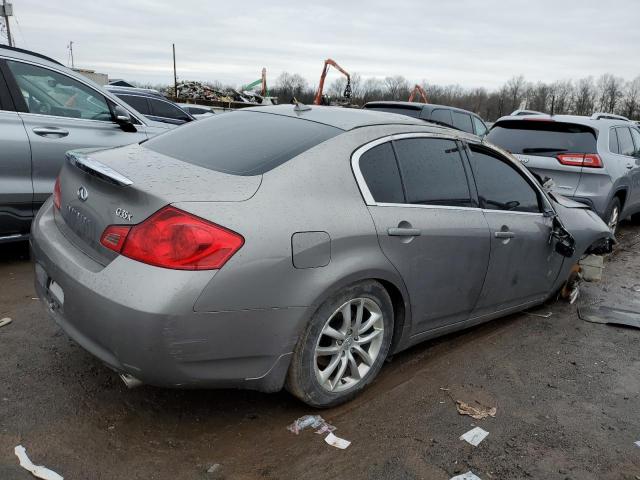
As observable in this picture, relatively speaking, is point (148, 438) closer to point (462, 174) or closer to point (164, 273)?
point (164, 273)

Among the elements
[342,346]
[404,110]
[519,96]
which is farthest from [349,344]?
[519,96]

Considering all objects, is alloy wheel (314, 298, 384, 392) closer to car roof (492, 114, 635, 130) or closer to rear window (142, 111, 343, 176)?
rear window (142, 111, 343, 176)

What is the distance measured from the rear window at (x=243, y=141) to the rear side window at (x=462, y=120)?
27.6 ft

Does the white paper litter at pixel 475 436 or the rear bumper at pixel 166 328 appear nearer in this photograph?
the rear bumper at pixel 166 328

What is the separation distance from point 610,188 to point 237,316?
588 centimetres

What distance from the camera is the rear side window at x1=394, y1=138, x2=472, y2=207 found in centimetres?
Result: 313

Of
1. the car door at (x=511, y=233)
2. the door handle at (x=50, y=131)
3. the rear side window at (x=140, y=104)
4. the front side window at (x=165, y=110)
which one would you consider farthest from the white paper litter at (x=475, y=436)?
the rear side window at (x=140, y=104)

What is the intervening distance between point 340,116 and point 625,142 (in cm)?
596

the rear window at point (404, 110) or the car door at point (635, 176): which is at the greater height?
the rear window at point (404, 110)

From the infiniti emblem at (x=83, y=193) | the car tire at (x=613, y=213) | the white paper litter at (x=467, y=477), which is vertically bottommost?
the white paper litter at (x=467, y=477)

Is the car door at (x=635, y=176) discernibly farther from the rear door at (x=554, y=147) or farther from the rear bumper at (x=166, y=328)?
the rear bumper at (x=166, y=328)

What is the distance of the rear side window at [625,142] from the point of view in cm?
730

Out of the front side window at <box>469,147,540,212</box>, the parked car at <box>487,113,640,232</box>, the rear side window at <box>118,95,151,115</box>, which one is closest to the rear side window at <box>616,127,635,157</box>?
the parked car at <box>487,113,640,232</box>

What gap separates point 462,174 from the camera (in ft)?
11.4
